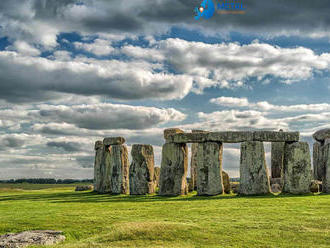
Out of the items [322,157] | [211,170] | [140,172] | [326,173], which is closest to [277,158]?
[322,157]

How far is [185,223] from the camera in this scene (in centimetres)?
1310

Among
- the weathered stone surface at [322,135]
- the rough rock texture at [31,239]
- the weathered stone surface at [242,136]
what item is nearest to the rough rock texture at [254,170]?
the weathered stone surface at [242,136]

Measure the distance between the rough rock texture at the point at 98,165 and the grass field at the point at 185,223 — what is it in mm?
9836

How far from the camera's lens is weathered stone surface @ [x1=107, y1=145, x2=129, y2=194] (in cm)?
2588

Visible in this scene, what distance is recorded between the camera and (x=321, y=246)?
11.0 metres

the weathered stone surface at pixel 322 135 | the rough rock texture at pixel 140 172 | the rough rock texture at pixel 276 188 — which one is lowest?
Result: the rough rock texture at pixel 276 188

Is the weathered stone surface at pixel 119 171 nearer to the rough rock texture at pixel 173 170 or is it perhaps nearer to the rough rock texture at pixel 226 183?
the rough rock texture at pixel 173 170

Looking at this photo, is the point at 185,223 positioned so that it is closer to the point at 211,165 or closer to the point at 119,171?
the point at 211,165

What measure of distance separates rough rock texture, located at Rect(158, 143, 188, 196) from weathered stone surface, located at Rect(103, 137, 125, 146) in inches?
159

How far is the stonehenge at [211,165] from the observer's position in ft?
70.6

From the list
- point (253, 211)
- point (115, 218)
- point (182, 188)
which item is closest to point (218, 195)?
point (182, 188)

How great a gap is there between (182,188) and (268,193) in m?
4.53

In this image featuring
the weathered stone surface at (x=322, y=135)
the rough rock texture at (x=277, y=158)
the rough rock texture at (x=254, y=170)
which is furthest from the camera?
the rough rock texture at (x=277, y=158)

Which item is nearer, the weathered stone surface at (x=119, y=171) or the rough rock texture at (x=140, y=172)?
the rough rock texture at (x=140, y=172)
